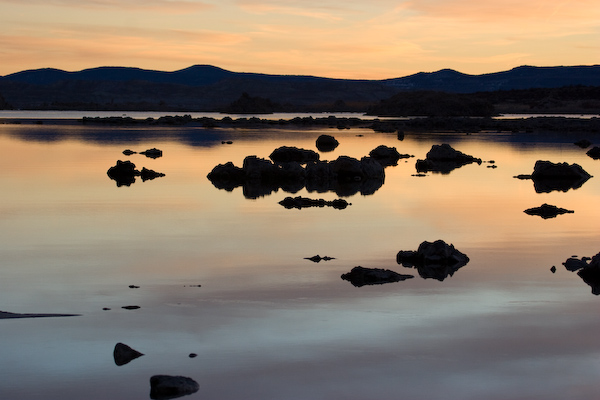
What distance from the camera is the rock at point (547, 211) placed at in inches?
805

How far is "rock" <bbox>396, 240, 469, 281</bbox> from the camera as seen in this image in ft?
45.2

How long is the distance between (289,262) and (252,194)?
33.5 feet

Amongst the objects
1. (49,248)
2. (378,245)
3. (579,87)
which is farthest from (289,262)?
(579,87)

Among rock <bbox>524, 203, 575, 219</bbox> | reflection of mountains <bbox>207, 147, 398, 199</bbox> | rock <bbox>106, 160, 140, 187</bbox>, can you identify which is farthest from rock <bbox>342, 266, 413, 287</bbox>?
rock <bbox>106, 160, 140, 187</bbox>

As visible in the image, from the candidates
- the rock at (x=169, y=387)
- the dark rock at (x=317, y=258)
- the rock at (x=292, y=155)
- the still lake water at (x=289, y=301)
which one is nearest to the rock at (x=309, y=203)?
the still lake water at (x=289, y=301)

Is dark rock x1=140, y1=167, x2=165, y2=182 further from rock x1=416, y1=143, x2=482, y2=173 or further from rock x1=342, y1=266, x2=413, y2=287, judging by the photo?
rock x1=342, y1=266, x2=413, y2=287

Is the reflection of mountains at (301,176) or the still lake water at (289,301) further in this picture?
the reflection of mountains at (301,176)

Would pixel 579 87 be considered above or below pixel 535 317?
above

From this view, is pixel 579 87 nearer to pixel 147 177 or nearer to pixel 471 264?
pixel 147 177

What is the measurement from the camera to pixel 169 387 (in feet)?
26.1

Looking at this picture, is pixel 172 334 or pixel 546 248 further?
pixel 546 248

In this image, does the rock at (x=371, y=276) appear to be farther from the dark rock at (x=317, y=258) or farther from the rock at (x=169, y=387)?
the rock at (x=169, y=387)

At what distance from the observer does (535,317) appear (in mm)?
10766

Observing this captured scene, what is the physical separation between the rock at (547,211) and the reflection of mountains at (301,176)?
18.1ft
